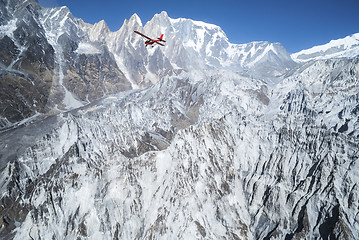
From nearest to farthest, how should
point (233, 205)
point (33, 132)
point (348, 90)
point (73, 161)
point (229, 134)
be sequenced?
point (233, 205), point (229, 134), point (73, 161), point (33, 132), point (348, 90)

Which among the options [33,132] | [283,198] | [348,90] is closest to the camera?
[283,198]

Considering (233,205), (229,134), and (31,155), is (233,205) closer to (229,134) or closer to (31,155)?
(229,134)

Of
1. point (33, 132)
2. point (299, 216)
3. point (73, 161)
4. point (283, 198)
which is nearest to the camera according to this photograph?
point (299, 216)

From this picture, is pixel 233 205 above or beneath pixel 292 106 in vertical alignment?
beneath

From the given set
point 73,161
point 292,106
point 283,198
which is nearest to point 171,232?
point 283,198

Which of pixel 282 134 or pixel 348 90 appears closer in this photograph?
pixel 282 134

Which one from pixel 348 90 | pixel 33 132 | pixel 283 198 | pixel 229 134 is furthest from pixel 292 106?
pixel 33 132

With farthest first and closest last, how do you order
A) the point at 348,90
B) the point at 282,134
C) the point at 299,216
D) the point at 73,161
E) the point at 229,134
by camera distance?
the point at 348,90
the point at 73,161
the point at 229,134
the point at 282,134
the point at 299,216

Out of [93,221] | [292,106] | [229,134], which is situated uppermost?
[292,106]

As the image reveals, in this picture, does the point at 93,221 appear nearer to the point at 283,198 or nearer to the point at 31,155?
the point at 283,198
